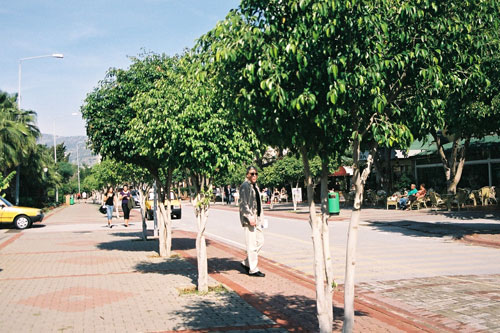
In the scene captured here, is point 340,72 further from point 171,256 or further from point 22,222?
point 22,222

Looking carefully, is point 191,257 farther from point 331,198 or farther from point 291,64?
point 331,198

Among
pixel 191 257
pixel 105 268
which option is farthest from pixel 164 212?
pixel 105 268

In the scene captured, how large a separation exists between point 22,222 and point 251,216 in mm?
20132

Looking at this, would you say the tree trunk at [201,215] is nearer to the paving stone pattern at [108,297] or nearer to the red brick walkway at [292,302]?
the paving stone pattern at [108,297]

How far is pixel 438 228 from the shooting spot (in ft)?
58.9

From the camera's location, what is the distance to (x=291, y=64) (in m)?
4.57

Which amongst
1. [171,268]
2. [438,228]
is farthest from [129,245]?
[438,228]

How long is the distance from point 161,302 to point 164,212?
5.30 metres

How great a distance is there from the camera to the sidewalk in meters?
6.55

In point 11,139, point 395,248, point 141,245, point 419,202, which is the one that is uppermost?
point 11,139

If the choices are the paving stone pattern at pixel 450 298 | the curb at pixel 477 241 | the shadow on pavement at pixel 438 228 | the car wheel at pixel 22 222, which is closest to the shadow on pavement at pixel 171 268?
the paving stone pattern at pixel 450 298

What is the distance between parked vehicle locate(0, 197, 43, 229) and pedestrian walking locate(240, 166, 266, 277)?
19.7 m

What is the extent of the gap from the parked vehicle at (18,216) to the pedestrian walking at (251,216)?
19.7 meters

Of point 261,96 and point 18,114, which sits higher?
point 18,114
